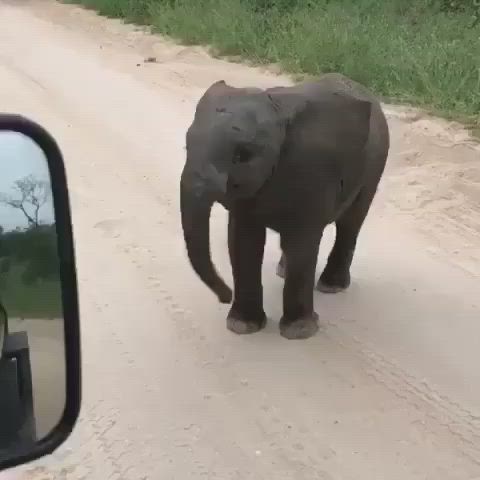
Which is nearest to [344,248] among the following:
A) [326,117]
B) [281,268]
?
[281,268]

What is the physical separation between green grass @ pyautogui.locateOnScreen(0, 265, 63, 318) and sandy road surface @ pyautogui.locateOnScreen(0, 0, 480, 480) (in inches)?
42.8

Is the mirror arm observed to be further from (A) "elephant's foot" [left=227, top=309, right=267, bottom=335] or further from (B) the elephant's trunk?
(A) "elephant's foot" [left=227, top=309, right=267, bottom=335]

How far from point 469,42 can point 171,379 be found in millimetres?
4553

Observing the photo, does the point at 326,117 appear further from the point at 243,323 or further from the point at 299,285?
the point at 243,323

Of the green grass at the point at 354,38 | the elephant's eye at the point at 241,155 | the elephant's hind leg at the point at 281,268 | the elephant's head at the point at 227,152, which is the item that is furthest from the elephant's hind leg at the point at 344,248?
the green grass at the point at 354,38

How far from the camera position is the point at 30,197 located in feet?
4.89

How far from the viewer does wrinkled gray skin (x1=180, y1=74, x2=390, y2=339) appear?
262cm

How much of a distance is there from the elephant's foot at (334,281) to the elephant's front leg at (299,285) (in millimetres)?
244

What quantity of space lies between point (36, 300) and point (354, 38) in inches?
218

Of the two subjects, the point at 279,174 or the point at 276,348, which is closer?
the point at 279,174

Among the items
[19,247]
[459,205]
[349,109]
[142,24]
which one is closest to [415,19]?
[142,24]

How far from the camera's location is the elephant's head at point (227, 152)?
8.53 feet

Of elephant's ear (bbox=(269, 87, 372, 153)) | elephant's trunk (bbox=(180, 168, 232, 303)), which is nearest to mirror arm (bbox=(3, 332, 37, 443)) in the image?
elephant's trunk (bbox=(180, 168, 232, 303))

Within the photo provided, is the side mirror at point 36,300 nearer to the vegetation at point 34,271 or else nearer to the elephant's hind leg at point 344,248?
the vegetation at point 34,271
